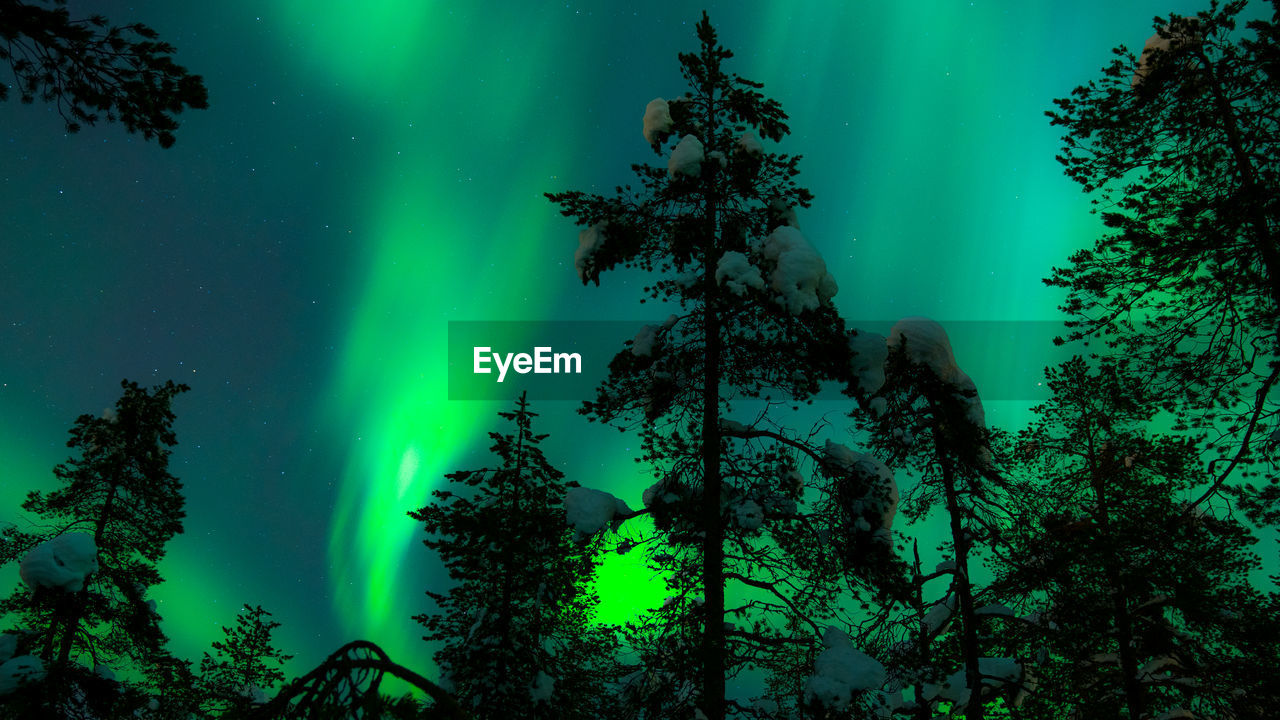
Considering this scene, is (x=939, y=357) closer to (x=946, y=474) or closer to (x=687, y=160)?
(x=946, y=474)

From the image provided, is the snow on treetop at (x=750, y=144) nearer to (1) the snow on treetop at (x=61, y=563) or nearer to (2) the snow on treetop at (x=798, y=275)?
(2) the snow on treetop at (x=798, y=275)

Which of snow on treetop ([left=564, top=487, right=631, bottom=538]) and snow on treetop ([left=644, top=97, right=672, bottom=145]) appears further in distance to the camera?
snow on treetop ([left=644, top=97, right=672, bottom=145])

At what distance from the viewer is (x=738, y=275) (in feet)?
28.0

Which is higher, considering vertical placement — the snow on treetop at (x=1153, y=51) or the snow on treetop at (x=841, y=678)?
the snow on treetop at (x=1153, y=51)

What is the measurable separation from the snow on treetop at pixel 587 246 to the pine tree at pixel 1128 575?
7201 millimetres

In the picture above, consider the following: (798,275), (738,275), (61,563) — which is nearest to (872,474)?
(798,275)

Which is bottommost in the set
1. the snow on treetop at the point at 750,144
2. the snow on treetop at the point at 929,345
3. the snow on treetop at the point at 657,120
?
the snow on treetop at the point at 929,345

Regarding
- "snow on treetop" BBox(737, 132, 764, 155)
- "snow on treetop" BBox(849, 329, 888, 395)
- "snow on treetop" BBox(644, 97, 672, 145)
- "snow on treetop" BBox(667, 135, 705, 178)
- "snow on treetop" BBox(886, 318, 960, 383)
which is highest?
"snow on treetop" BBox(644, 97, 672, 145)

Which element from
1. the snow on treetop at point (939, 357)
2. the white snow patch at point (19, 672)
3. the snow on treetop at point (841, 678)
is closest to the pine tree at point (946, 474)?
the snow on treetop at point (939, 357)

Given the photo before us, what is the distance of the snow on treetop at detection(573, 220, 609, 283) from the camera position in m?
10.0

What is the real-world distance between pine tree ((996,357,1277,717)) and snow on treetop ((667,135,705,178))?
20.2 ft

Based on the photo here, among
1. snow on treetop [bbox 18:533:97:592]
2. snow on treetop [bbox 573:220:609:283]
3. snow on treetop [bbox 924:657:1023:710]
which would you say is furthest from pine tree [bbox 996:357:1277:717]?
snow on treetop [bbox 18:533:97:592]

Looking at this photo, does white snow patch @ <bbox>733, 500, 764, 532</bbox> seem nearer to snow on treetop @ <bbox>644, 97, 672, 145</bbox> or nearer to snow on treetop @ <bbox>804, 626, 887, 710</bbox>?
snow on treetop @ <bbox>804, 626, 887, 710</bbox>

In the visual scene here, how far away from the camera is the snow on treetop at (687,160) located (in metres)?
9.55
